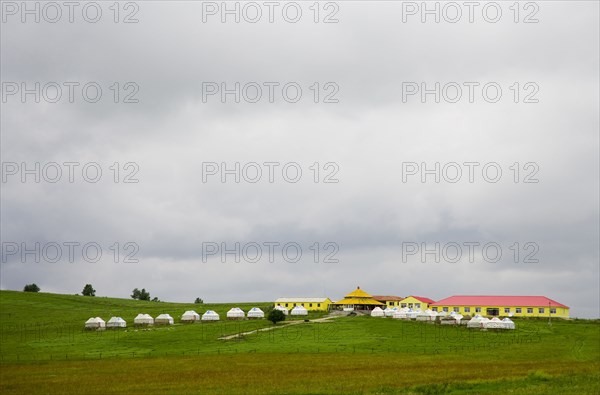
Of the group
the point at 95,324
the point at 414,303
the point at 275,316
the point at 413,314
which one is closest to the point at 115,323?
the point at 95,324

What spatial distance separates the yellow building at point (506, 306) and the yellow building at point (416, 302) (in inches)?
332

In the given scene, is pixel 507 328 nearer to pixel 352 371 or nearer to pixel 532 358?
pixel 532 358

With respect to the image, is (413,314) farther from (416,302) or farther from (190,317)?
(190,317)

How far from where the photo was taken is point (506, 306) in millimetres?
165500

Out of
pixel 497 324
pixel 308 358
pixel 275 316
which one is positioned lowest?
pixel 497 324

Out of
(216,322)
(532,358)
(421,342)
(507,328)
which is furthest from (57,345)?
(507,328)

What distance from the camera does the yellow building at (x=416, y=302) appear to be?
7328 inches

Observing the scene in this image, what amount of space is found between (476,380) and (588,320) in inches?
4484

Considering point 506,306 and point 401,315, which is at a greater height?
point 506,306

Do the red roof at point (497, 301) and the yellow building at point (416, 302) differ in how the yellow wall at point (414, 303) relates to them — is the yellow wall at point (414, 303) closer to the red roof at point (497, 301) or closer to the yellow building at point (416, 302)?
the yellow building at point (416, 302)

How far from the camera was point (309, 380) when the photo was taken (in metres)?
60.7

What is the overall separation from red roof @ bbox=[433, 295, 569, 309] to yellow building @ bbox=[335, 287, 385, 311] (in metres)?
17.0

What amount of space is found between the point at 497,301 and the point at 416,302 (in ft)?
80.9

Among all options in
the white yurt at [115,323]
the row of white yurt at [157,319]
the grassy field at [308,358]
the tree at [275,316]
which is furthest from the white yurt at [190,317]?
the tree at [275,316]
